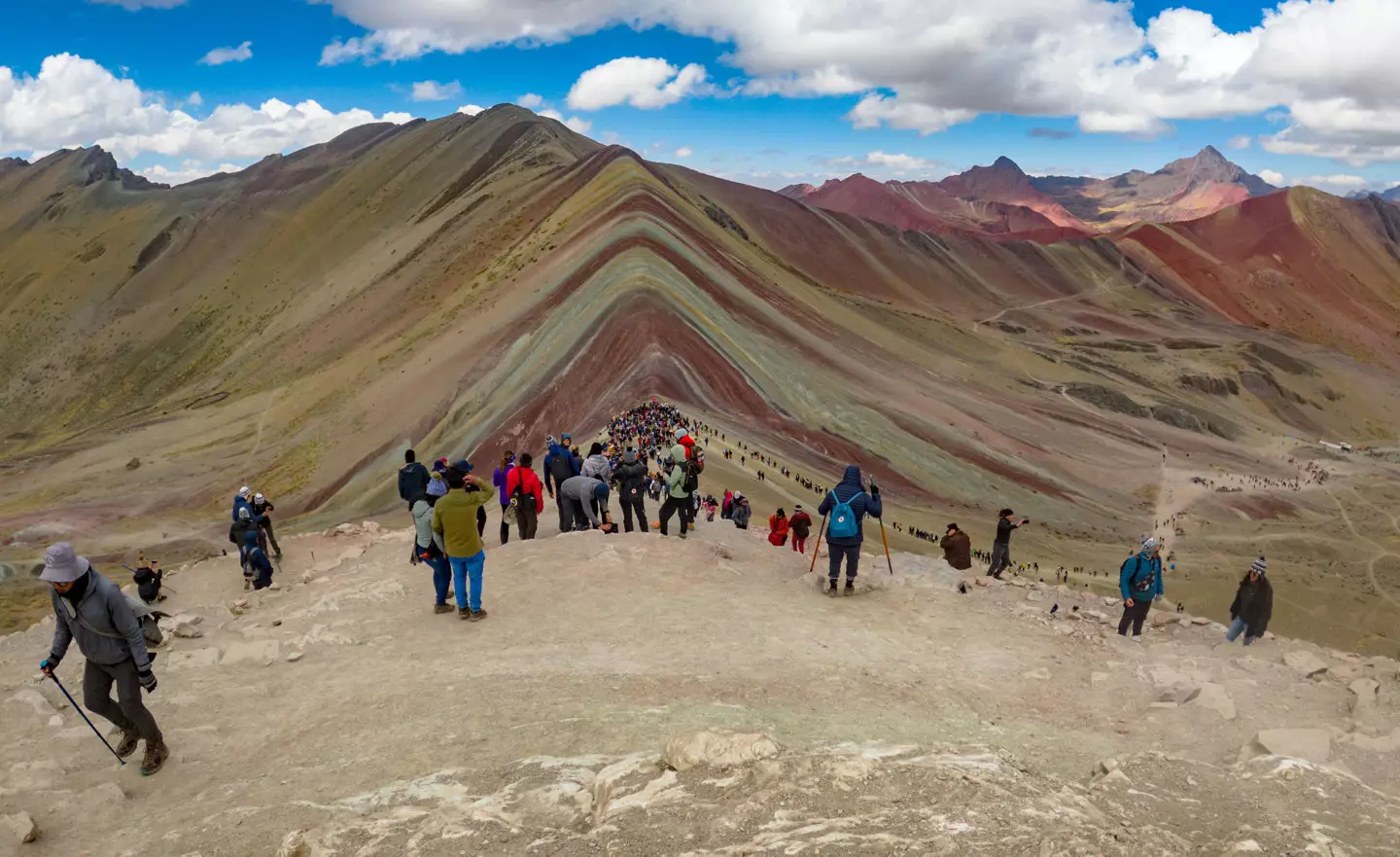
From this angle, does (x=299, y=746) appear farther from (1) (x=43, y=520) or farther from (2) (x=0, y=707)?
(1) (x=43, y=520)

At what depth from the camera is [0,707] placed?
7617 mm

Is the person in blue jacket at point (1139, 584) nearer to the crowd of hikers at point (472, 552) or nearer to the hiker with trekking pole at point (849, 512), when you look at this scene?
the crowd of hikers at point (472, 552)

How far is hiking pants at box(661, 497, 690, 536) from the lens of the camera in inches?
506

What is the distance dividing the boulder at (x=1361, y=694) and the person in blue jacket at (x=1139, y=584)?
2219 millimetres

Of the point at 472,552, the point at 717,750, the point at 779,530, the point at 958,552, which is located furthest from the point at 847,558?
the point at 717,750

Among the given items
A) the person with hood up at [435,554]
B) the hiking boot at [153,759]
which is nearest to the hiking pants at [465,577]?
the person with hood up at [435,554]

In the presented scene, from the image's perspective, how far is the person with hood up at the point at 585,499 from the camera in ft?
40.9

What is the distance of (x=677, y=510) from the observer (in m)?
13.1

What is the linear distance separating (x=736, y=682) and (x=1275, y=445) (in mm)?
62973

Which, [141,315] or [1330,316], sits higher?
[1330,316]

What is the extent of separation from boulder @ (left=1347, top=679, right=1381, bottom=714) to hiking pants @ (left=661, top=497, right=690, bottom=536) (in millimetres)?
8362

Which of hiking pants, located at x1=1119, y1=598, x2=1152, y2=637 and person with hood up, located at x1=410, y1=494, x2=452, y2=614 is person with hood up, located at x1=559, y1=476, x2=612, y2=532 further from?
hiking pants, located at x1=1119, y1=598, x2=1152, y2=637

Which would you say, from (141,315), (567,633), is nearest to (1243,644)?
(567,633)

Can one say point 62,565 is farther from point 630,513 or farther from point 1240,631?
point 1240,631
